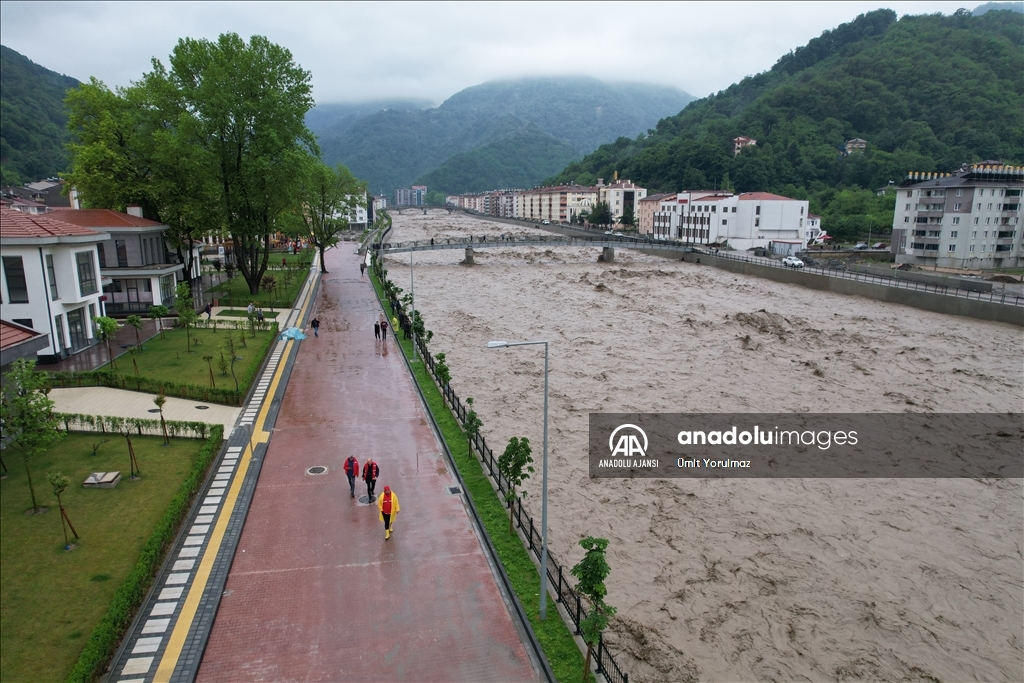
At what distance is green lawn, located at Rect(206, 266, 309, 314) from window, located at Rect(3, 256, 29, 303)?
15.8 metres

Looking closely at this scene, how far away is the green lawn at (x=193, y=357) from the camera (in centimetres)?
2675

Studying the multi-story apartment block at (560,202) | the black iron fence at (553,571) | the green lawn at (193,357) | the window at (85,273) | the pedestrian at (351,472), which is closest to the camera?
the black iron fence at (553,571)

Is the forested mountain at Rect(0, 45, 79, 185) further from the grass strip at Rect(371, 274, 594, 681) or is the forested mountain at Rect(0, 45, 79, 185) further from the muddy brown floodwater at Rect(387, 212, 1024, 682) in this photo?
the grass strip at Rect(371, 274, 594, 681)

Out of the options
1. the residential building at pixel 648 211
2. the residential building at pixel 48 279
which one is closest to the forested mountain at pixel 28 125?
the residential building at pixel 48 279

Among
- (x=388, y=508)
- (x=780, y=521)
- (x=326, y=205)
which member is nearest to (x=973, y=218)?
(x=780, y=521)

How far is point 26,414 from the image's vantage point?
1551cm

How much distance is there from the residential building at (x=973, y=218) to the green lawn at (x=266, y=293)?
65.0 meters

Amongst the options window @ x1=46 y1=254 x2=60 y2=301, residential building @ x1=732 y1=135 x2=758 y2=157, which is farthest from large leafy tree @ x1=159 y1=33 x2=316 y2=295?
residential building @ x1=732 y1=135 x2=758 y2=157

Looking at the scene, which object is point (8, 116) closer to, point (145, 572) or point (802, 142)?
point (145, 572)

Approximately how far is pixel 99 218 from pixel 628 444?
35308 millimetres

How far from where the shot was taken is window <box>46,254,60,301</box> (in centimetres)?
2755

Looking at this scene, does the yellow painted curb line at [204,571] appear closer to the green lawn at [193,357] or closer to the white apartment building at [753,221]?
the green lawn at [193,357]

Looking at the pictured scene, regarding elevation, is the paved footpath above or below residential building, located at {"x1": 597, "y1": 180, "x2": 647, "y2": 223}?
below

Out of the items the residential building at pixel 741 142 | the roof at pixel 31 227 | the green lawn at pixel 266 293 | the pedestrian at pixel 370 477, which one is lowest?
the pedestrian at pixel 370 477
